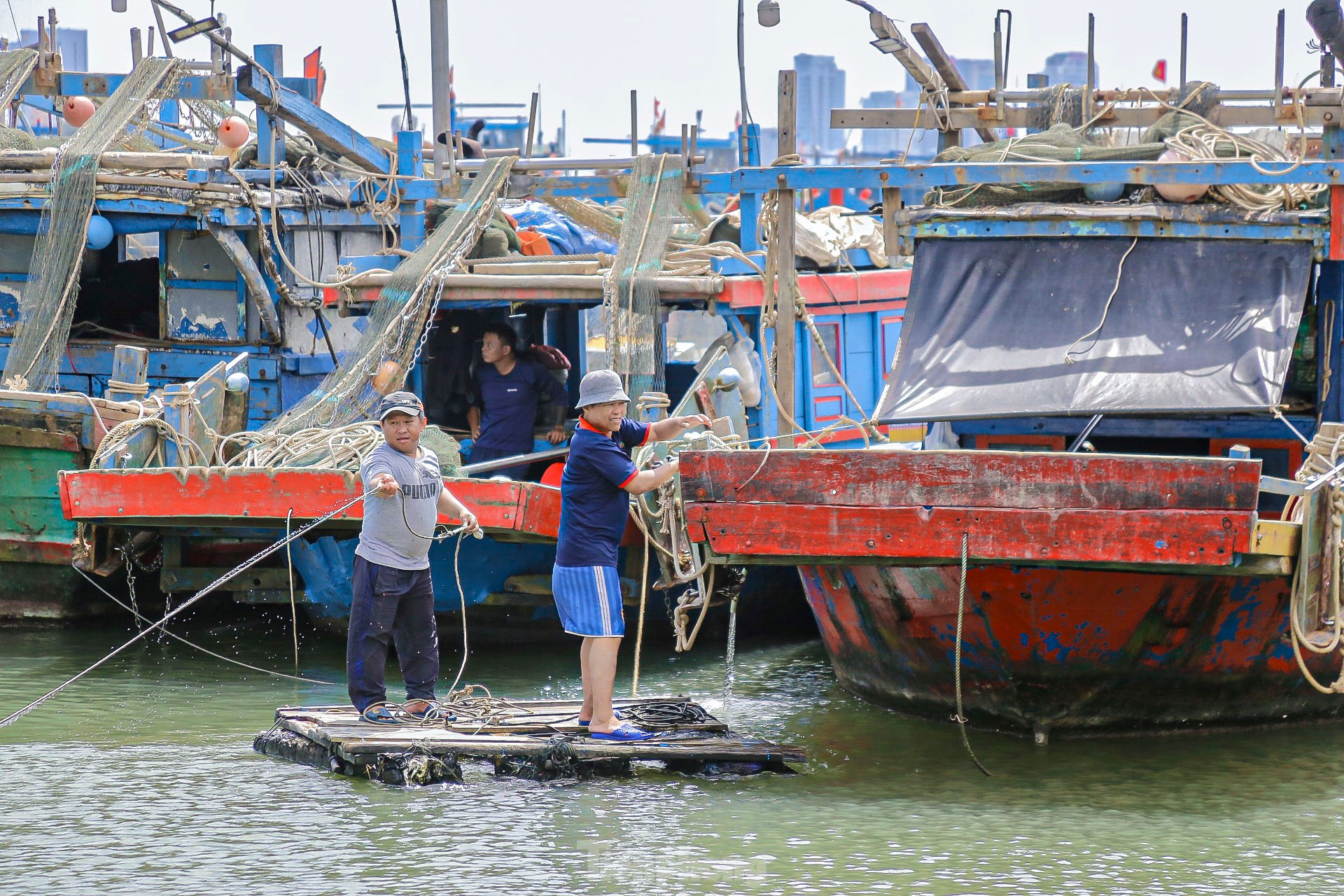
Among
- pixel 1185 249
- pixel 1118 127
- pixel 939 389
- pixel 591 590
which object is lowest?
pixel 591 590

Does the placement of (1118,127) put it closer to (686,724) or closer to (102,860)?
(686,724)

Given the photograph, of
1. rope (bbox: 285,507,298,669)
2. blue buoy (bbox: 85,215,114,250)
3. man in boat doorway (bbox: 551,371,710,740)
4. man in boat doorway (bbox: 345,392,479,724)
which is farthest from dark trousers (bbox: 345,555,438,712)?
blue buoy (bbox: 85,215,114,250)

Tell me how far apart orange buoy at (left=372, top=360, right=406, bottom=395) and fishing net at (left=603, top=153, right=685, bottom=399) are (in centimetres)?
129

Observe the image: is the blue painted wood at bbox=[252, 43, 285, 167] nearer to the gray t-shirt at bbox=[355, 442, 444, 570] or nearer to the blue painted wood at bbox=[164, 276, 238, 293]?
the blue painted wood at bbox=[164, 276, 238, 293]

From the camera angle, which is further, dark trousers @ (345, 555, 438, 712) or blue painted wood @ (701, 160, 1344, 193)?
blue painted wood @ (701, 160, 1344, 193)

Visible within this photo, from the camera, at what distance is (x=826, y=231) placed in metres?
13.2

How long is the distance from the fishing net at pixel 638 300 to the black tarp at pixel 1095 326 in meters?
2.06

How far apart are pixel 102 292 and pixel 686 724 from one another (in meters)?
8.84

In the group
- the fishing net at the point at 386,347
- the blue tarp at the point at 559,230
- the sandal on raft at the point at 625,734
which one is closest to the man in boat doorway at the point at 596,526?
the sandal on raft at the point at 625,734

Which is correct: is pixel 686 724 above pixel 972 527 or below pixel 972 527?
below

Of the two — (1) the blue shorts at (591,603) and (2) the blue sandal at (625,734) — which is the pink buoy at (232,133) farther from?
(2) the blue sandal at (625,734)

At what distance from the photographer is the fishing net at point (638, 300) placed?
10648mm

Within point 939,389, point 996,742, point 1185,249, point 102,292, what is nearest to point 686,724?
point 996,742

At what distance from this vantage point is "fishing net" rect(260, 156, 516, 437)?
1063 cm
